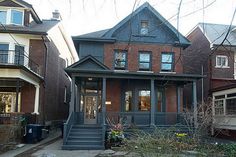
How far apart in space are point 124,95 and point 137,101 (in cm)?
106

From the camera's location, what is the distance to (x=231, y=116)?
23.7 metres

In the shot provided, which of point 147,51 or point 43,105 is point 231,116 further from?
point 43,105

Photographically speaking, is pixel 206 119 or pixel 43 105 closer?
pixel 206 119

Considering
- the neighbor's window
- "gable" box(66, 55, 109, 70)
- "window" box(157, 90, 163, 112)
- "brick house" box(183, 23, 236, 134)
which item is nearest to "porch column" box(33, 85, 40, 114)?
"gable" box(66, 55, 109, 70)

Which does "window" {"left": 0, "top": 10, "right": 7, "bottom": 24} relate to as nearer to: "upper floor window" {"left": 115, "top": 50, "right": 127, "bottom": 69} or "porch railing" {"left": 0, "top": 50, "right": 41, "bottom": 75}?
"porch railing" {"left": 0, "top": 50, "right": 41, "bottom": 75}

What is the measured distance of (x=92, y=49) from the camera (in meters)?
24.8

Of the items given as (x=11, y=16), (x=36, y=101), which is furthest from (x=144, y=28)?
(x=11, y=16)

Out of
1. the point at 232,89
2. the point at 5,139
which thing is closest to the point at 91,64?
the point at 5,139

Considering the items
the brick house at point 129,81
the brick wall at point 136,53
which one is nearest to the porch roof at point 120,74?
the brick house at point 129,81

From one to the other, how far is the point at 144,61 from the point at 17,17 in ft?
35.4

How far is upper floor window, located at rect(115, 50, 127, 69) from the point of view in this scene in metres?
25.0

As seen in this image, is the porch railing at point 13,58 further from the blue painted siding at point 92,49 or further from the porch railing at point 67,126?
the porch railing at point 67,126

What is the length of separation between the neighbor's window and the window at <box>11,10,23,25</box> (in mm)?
17393

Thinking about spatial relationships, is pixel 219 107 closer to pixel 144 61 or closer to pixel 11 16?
pixel 144 61
